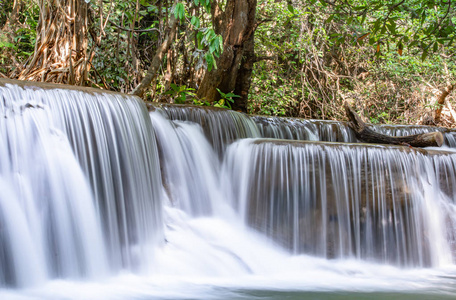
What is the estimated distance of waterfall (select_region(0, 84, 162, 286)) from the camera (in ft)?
10.0

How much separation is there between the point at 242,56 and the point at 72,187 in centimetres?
561

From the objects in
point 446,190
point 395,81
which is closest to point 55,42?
point 446,190

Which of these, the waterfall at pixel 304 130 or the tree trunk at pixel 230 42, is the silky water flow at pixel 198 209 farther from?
the tree trunk at pixel 230 42

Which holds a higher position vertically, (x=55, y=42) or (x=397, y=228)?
(x=55, y=42)

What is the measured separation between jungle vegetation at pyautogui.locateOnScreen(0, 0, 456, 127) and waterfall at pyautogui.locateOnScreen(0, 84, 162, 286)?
4.62ft

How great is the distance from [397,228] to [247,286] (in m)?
1.96

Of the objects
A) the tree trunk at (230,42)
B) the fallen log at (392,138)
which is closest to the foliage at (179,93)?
the tree trunk at (230,42)

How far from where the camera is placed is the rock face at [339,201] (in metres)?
4.58

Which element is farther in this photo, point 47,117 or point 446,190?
point 446,190

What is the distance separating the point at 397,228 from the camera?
15.4ft

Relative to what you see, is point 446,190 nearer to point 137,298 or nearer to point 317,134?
point 317,134

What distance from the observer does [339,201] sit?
464 cm

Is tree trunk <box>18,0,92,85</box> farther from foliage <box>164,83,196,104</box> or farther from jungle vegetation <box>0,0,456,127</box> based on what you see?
foliage <box>164,83,196,104</box>

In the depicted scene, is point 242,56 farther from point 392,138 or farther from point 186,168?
point 186,168
